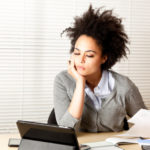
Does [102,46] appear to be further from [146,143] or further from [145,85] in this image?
[145,85]

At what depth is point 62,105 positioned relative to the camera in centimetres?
204

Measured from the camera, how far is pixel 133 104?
2184mm

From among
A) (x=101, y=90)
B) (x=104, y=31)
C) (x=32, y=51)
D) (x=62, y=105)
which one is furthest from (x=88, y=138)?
(x=32, y=51)

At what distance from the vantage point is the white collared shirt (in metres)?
2.12

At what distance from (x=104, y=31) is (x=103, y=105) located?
1.62 feet

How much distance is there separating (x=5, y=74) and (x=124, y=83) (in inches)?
51.9

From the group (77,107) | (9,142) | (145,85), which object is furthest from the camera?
(145,85)

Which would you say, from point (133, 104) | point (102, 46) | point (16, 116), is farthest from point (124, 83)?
point (16, 116)

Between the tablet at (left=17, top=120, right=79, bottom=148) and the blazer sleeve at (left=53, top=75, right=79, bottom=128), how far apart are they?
1.41 ft

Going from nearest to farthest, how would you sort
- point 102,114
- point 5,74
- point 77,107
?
1. point 77,107
2. point 102,114
3. point 5,74

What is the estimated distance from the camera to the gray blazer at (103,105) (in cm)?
207

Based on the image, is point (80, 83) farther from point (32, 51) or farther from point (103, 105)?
point (32, 51)

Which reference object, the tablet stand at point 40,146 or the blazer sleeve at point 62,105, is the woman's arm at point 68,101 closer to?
the blazer sleeve at point 62,105

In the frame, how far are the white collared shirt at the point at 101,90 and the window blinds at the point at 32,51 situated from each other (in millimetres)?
805
